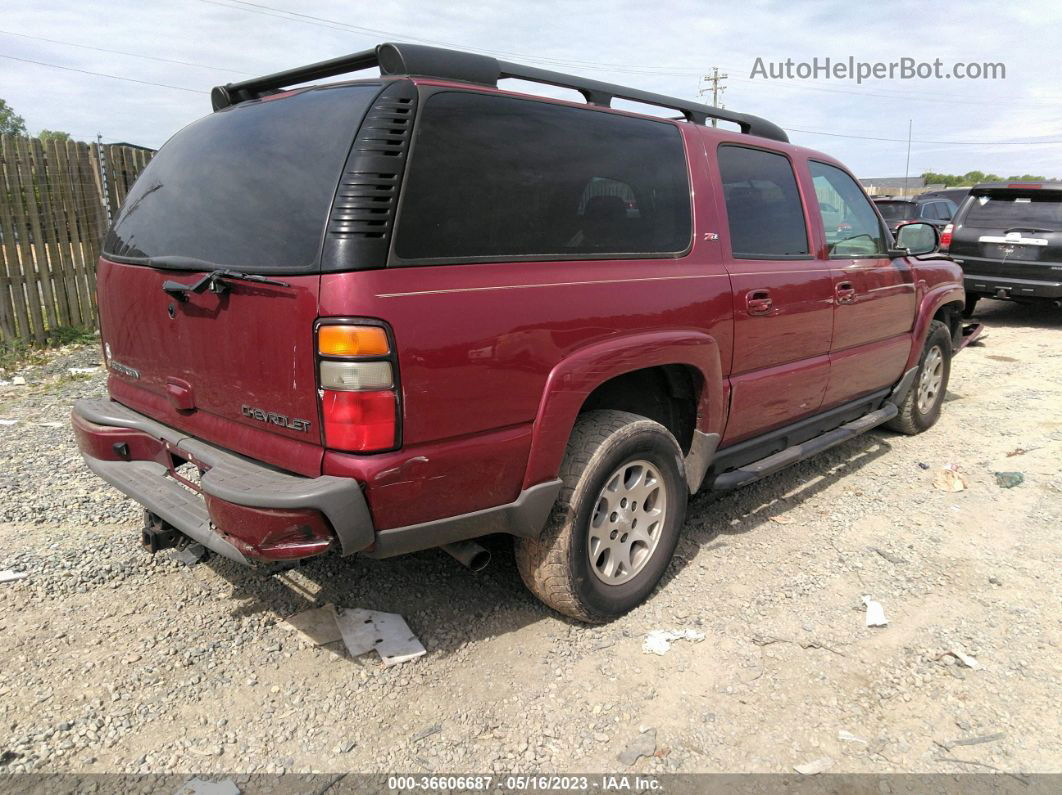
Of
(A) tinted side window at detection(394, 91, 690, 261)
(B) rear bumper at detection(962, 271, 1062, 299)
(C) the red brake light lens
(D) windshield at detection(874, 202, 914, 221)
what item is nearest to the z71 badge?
(C) the red brake light lens

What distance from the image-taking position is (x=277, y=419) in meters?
2.31

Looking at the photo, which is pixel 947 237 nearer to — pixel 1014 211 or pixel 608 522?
pixel 1014 211

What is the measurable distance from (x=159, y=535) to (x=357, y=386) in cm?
146

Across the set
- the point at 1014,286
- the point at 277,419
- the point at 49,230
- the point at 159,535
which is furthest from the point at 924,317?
the point at 49,230

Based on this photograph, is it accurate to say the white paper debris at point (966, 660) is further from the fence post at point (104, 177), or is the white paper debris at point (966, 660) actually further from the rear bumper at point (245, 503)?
the fence post at point (104, 177)

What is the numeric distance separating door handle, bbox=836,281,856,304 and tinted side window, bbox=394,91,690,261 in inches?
50.1

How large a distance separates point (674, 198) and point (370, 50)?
4.49 ft

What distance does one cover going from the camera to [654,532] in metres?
3.14

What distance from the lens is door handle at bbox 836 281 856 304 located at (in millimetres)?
3990

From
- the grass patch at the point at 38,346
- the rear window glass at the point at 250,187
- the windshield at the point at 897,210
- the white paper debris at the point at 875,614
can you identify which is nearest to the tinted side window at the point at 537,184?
the rear window glass at the point at 250,187

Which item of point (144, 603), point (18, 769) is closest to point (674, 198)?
point (144, 603)

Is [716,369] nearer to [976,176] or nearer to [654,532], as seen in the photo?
[654,532]

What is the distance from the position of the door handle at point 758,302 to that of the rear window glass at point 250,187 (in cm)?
185

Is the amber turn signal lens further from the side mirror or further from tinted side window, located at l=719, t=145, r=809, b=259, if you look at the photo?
the side mirror
